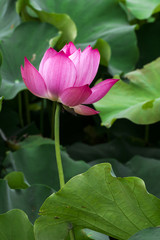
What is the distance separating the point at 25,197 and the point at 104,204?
22cm

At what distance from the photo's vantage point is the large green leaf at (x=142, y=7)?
1.53 m

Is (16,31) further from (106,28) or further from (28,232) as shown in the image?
(28,232)

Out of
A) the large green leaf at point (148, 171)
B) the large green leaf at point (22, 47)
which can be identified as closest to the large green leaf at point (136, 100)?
the large green leaf at point (148, 171)

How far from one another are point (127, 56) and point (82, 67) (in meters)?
0.80

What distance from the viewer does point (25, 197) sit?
0.87m

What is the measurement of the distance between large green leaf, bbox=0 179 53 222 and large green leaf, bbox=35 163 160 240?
0.44ft

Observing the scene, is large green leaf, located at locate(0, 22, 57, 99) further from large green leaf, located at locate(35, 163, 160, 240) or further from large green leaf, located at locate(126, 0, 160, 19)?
large green leaf, located at locate(35, 163, 160, 240)

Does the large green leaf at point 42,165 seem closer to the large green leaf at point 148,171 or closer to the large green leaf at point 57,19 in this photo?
the large green leaf at point 148,171

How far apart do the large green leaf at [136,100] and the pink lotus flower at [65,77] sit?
0.41 meters

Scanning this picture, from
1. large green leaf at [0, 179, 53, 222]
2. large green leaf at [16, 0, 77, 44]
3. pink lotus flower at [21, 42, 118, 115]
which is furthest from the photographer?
large green leaf at [16, 0, 77, 44]

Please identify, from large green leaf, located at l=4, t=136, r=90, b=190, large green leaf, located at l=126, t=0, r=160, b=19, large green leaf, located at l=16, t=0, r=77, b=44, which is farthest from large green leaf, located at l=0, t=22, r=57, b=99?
large green leaf, located at l=126, t=0, r=160, b=19

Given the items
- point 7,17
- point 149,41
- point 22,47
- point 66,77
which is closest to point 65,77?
point 66,77

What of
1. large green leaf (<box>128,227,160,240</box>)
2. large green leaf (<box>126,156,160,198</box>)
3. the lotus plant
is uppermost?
the lotus plant

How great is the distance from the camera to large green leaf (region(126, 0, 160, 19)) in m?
1.53
